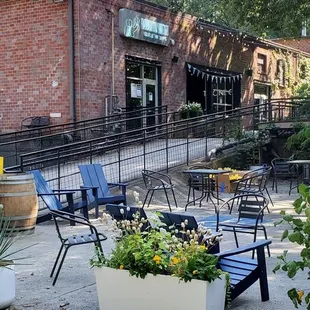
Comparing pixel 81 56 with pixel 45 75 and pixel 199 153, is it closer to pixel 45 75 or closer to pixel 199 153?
pixel 45 75

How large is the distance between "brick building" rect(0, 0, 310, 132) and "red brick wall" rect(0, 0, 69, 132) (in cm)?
3

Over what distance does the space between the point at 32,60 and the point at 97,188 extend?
26.4ft

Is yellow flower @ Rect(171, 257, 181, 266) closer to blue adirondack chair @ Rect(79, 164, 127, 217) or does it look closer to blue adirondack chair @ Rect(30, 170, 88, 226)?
blue adirondack chair @ Rect(30, 170, 88, 226)

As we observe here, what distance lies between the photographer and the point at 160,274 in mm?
3633

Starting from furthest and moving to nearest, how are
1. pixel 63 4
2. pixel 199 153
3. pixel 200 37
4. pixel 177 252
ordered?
pixel 200 37, pixel 63 4, pixel 199 153, pixel 177 252

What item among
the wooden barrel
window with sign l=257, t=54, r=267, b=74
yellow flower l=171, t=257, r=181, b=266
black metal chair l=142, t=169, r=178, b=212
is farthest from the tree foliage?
yellow flower l=171, t=257, r=181, b=266

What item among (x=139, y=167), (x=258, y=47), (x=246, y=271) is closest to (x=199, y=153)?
(x=139, y=167)

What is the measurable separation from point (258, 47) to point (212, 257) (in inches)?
791

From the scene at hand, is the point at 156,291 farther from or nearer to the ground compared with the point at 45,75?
nearer to the ground

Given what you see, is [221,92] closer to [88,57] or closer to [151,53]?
[151,53]

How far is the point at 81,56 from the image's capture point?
14000 mm

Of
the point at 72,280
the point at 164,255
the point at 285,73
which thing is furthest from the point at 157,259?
the point at 285,73

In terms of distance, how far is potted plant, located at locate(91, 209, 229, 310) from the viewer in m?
3.50

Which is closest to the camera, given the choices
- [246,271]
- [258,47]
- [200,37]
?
[246,271]
